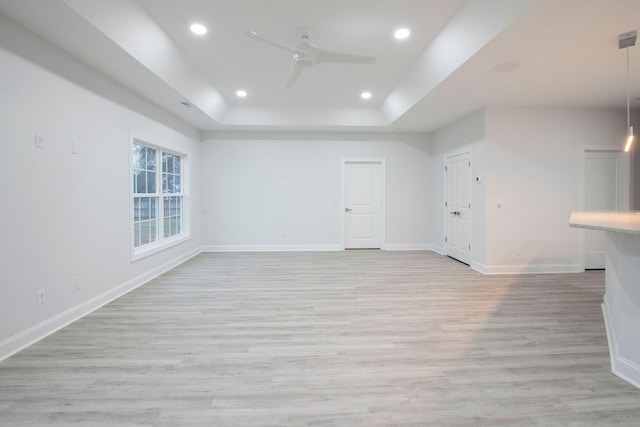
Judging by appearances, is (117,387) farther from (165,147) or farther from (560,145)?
(560,145)

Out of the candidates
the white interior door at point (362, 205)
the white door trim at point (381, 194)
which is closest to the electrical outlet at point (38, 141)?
the white door trim at point (381, 194)

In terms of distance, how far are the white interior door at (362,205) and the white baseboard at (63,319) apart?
4.05 metres

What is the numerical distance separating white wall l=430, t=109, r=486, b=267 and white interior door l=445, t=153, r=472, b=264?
154mm

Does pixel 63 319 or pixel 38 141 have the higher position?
pixel 38 141

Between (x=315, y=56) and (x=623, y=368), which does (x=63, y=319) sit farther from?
(x=623, y=368)

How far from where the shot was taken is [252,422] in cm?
164

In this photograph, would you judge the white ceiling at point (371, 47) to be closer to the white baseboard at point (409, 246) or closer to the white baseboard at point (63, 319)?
the white baseboard at point (63, 319)

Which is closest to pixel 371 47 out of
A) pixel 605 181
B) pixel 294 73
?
pixel 294 73

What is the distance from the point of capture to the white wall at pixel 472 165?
4844mm

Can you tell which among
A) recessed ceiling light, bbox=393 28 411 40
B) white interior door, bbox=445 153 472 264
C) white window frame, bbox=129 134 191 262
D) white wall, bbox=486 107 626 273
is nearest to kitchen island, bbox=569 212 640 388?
recessed ceiling light, bbox=393 28 411 40

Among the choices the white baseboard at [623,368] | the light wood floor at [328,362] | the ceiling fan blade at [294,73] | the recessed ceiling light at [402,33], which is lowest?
the light wood floor at [328,362]

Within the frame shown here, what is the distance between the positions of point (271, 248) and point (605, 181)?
597 centimetres

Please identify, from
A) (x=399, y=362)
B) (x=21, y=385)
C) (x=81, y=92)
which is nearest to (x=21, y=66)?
(x=81, y=92)

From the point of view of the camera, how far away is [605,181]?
4.78 m
